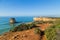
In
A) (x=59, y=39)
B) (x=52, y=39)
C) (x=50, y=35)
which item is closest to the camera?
(x=59, y=39)

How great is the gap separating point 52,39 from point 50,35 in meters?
0.71

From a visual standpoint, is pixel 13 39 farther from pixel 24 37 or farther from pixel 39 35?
pixel 39 35

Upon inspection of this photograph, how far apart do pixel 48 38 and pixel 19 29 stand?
6.87m

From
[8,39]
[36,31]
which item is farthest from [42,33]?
[8,39]

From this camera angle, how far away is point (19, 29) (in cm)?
1703

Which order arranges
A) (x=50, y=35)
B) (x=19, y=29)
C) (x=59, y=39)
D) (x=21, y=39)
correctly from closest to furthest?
(x=59, y=39) < (x=50, y=35) < (x=21, y=39) < (x=19, y=29)

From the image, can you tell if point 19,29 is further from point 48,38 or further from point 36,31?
point 48,38

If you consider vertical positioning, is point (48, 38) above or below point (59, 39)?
below

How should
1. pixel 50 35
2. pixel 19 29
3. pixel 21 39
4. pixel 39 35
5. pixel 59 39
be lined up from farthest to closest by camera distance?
pixel 19 29
pixel 39 35
pixel 21 39
pixel 50 35
pixel 59 39

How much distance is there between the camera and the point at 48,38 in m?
10.9

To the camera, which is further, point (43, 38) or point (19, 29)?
point (19, 29)

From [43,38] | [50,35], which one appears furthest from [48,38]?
[43,38]

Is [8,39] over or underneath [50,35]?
underneath

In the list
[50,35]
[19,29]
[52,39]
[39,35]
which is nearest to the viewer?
[52,39]
